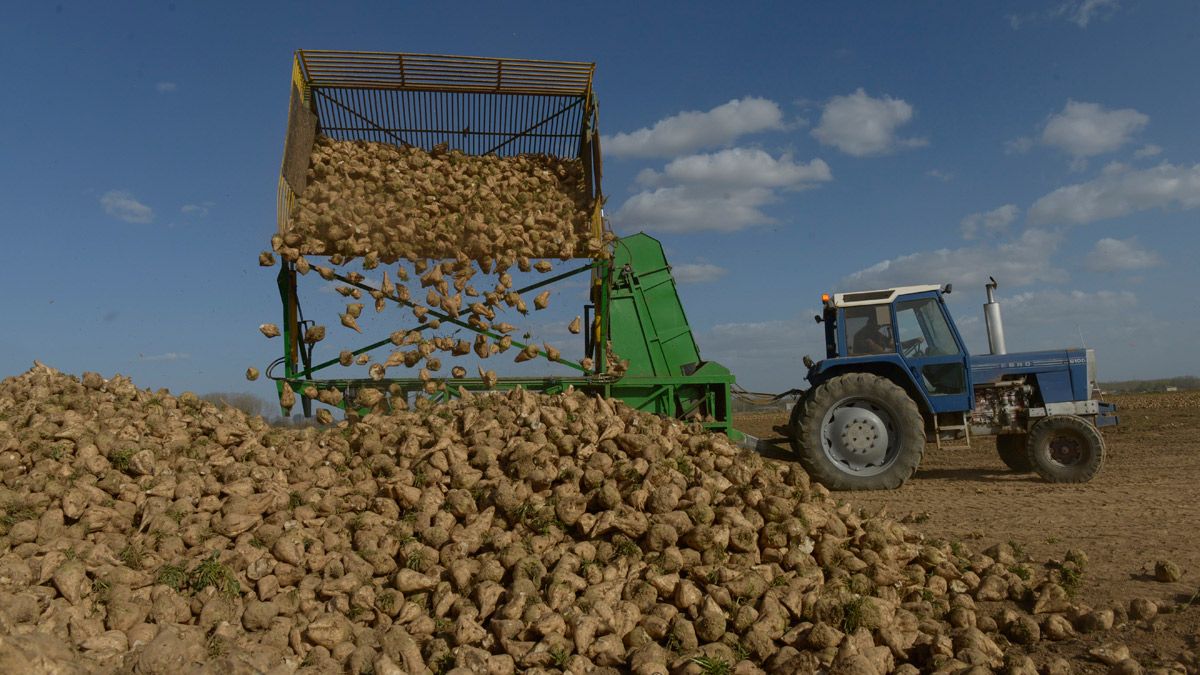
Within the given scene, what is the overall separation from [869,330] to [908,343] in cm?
39

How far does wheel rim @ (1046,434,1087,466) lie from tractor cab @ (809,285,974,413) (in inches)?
40.2

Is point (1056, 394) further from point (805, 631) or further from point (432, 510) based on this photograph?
point (432, 510)

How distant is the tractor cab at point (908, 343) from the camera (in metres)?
7.91

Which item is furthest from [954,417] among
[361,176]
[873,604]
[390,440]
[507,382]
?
[361,176]

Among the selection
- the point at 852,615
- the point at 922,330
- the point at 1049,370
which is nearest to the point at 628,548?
the point at 852,615

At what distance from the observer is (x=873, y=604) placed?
143 inches

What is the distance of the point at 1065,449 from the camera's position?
812cm

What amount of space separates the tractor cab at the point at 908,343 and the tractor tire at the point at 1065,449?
85cm

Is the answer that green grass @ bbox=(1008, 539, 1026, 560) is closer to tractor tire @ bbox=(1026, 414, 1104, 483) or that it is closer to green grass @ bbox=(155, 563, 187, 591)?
tractor tire @ bbox=(1026, 414, 1104, 483)

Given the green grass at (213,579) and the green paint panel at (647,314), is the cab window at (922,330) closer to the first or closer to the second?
the green paint panel at (647,314)

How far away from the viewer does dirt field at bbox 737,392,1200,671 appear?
4082mm

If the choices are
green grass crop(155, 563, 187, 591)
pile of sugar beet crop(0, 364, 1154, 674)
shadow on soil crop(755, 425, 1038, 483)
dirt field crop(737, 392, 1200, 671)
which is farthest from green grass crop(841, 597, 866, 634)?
shadow on soil crop(755, 425, 1038, 483)

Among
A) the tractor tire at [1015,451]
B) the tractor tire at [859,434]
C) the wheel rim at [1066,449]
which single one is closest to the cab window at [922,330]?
the tractor tire at [859,434]

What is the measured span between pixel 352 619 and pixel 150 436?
7.49 feet
